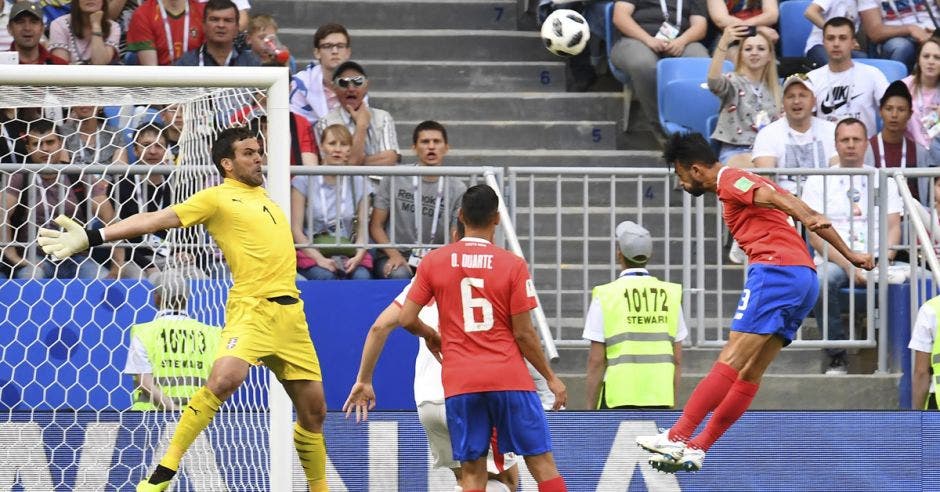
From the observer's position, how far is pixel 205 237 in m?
10.8

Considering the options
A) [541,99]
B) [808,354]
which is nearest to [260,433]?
[808,354]

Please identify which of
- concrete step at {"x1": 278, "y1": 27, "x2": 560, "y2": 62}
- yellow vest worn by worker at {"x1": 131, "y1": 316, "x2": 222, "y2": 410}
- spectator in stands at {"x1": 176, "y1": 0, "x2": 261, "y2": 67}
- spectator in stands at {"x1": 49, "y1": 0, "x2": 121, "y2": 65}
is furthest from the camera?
concrete step at {"x1": 278, "y1": 27, "x2": 560, "y2": 62}

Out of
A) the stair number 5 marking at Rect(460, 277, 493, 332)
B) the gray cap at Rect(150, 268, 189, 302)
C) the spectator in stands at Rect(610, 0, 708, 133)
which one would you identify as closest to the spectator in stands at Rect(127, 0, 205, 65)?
the gray cap at Rect(150, 268, 189, 302)

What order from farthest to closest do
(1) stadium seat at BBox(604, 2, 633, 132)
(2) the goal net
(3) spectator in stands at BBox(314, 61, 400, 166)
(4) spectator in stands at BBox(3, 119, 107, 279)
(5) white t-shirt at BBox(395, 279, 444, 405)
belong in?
(1) stadium seat at BBox(604, 2, 633, 132) < (3) spectator in stands at BBox(314, 61, 400, 166) < (4) spectator in stands at BBox(3, 119, 107, 279) < (2) the goal net < (5) white t-shirt at BBox(395, 279, 444, 405)

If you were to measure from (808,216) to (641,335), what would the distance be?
2.01 metres

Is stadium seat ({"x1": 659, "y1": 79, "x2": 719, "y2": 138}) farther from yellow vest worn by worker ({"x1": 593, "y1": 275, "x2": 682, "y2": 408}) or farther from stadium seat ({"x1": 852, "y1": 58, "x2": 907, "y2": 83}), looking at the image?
yellow vest worn by worker ({"x1": 593, "y1": 275, "x2": 682, "y2": 408})

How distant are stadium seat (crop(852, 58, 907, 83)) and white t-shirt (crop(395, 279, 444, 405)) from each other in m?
5.95

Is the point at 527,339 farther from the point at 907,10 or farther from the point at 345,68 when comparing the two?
the point at 907,10

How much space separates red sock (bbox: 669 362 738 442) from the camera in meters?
9.27

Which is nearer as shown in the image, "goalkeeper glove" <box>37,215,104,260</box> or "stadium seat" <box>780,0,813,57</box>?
"goalkeeper glove" <box>37,215,104,260</box>

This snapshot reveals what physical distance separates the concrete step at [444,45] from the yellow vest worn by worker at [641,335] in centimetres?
522

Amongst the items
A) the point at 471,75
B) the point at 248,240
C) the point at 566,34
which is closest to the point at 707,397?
the point at 248,240

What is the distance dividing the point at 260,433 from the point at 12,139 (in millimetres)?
2550

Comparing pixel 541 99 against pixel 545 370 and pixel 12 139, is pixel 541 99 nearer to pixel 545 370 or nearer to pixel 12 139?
pixel 12 139
